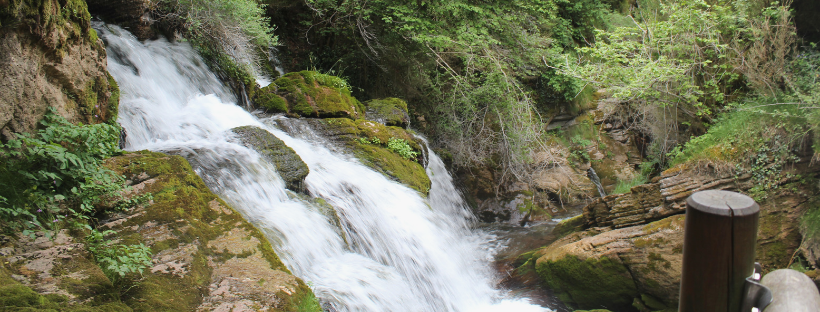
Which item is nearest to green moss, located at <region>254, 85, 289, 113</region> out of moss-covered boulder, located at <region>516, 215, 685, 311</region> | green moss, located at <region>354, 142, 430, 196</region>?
green moss, located at <region>354, 142, 430, 196</region>

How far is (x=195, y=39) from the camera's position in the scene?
785 centimetres

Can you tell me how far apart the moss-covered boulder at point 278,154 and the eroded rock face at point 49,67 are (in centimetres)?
158

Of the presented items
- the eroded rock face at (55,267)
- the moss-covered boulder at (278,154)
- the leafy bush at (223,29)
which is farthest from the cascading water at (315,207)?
the eroded rock face at (55,267)

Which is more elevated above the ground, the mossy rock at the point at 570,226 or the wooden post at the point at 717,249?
the wooden post at the point at 717,249

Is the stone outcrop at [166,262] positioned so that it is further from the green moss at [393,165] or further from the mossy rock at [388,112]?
the mossy rock at [388,112]

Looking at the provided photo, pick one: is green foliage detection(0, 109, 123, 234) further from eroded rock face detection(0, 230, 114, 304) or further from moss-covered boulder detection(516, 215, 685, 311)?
moss-covered boulder detection(516, 215, 685, 311)

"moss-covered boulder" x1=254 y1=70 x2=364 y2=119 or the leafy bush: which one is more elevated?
the leafy bush

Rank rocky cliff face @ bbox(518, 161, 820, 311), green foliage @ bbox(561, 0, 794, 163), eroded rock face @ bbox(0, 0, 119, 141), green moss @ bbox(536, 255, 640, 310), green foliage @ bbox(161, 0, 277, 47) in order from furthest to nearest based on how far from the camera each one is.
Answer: green foliage @ bbox(161, 0, 277, 47) → green foliage @ bbox(561, 0, 794, 163) → green moss @ bbox(536, 255, 640, 310) → rocky cliff face @ bbox(518, 161, 820, 311) → eroded rock face @ bbox(0, 0, 119, 141)

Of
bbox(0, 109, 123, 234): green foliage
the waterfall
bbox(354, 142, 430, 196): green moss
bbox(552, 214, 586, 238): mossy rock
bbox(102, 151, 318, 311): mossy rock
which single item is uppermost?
bbox(0, 109, 123, 234): green foliage

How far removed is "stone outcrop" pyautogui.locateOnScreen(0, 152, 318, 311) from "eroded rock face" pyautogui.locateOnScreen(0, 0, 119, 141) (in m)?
0.64

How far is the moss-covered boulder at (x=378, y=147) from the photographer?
726 centimetres

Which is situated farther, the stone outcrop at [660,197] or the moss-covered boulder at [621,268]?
the stone outcrop at [660,197]

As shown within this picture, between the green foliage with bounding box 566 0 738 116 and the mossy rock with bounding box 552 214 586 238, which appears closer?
the green foliage with bounding box 566 0 738 116

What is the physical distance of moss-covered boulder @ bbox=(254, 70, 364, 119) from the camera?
793cm
